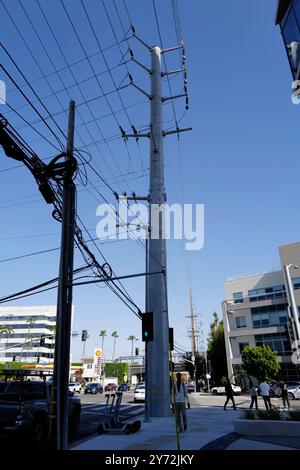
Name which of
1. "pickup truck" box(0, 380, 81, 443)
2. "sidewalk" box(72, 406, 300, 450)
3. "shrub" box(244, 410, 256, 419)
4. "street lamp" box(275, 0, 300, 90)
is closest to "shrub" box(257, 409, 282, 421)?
"shrub" box(244, 410, 256, 419)

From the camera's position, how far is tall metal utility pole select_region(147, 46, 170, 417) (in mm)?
16844

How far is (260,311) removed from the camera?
56469 millimetres

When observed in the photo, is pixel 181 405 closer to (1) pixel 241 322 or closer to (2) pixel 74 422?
(2) pixel 74 422

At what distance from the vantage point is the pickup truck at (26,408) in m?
10.1

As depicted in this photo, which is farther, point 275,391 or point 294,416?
point 275,391

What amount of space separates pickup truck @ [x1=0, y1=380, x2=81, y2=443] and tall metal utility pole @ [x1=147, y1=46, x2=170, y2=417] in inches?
240

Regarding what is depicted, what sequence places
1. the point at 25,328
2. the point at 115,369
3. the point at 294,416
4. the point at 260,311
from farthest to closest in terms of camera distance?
1. the point at 25,328
2. the point at 115,369
3. the point at 260,311
4. the point at 294,416

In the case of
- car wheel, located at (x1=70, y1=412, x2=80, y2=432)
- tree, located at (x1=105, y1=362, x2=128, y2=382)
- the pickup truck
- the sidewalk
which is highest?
tree, located at (x1=105, y1=362, x2=128, y2=382)

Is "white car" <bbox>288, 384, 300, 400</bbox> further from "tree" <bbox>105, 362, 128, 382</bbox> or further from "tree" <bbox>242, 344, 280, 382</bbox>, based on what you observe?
"tree" <bbox>105, 362, 128, 382</bbox>

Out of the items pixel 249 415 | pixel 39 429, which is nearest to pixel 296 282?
pixel 249 415

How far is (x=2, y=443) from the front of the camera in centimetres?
1067

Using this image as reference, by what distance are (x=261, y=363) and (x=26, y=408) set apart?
39327 millimetres

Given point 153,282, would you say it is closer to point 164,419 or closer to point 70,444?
point 164,419

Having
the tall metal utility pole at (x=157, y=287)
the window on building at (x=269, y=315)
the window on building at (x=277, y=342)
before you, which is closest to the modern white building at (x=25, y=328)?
the window on building at (x=269, y=315)
